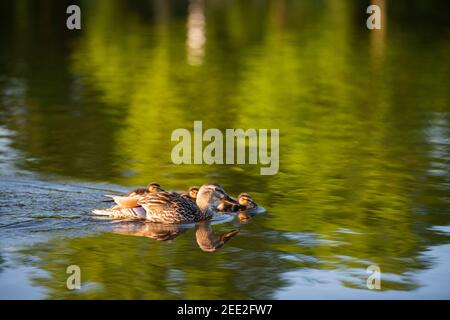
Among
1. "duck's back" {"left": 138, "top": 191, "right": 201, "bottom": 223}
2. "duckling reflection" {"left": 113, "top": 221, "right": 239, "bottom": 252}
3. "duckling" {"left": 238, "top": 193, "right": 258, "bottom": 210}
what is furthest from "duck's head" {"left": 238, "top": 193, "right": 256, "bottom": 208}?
"duck's back" {"left": 138, "top": 191, "right": 201, "bottom": 223}

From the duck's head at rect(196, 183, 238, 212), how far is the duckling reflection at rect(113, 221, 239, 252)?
0.39 metres

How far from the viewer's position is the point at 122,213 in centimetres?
1564

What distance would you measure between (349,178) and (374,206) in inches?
83.2

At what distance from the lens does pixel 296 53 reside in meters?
40.9

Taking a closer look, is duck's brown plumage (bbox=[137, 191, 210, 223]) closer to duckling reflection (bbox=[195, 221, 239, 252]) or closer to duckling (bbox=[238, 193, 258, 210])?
duckling reflection (bbox=[195, 221, 239, 252])

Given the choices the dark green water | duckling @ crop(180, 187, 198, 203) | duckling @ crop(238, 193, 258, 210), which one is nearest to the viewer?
the dark green water

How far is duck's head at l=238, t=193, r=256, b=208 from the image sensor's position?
16.3 m

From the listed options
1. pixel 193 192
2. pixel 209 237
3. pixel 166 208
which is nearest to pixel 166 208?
pixel 166 208

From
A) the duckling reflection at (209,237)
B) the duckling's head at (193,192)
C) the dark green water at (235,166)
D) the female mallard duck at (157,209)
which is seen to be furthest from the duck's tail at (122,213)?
the duckling's head at (193,192)

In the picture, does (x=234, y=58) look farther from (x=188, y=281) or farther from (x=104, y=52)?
(x=188, y=281)

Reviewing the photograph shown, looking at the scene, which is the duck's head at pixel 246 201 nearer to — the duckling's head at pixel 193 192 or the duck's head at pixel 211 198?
the duck's head at pixel 211 198

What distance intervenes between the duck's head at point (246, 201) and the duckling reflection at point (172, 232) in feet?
2.22

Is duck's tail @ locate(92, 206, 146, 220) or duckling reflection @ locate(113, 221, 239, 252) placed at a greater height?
duck's tail @ locate(92, 206, 146, 220)

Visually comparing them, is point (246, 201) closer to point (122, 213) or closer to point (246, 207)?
point (246, 207)
